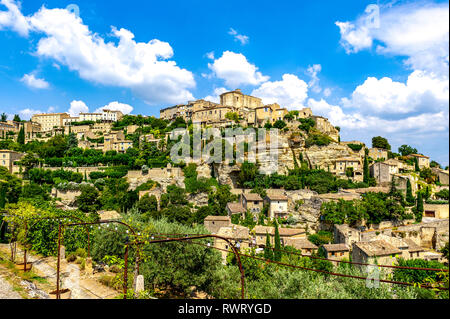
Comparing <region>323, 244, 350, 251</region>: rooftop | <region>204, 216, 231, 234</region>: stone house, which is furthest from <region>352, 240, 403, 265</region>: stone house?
<region>204, 216, 231, 234</region>: stone house

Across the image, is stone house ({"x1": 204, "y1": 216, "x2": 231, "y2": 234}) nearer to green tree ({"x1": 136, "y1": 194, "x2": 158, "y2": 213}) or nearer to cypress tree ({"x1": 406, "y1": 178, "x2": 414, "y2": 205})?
green tree ({"x1": 136, "y1": 194, "x2": 158, "y2": 213})

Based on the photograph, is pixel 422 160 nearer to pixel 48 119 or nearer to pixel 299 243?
pixel 299 243

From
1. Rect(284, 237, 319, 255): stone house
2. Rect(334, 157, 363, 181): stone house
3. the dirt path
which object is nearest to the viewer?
the dirt path

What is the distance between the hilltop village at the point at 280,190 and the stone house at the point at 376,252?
0.35 feet

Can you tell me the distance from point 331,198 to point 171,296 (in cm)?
2676

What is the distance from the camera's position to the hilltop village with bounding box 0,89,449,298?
97.6ft

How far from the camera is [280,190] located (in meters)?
38.9

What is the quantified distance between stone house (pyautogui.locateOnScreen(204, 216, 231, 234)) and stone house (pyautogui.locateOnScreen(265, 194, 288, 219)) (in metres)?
6.93

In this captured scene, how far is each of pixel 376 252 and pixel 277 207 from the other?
43.2 feet

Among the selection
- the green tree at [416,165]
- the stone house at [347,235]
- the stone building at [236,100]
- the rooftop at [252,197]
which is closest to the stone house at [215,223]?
the rooftop at [252,197]

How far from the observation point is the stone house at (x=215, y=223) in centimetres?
3103

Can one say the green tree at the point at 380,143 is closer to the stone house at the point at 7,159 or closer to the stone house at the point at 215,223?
the stone house at the point at 215,223
